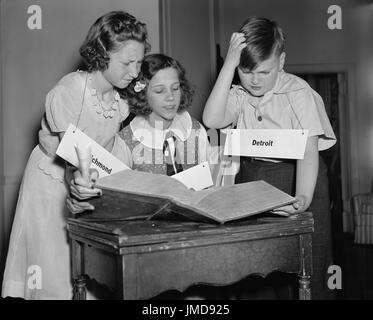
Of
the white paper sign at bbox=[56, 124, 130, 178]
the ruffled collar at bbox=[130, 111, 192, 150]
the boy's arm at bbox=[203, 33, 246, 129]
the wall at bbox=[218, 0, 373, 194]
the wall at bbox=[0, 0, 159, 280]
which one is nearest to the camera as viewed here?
the white paper sign at bbox=[56, 124, 130, 178]

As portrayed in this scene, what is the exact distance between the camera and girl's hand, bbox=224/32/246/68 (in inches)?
55.4

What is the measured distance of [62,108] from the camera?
1.53 metres

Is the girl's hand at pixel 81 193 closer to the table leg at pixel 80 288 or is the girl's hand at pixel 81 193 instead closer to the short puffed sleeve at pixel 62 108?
the table leg at pixel 80 288

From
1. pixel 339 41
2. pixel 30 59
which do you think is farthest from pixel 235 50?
pixel 339 41

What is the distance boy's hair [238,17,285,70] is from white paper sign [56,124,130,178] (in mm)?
482

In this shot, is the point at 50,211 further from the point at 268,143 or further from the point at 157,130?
the point at 268,143

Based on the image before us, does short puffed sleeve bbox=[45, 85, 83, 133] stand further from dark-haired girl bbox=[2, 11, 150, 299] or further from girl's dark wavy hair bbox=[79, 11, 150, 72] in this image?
girl's dark wavy hair bbox=[79, 11, 150, 72]

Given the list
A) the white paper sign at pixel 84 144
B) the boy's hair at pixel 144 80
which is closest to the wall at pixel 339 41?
the boy's hair at pixel 144 80

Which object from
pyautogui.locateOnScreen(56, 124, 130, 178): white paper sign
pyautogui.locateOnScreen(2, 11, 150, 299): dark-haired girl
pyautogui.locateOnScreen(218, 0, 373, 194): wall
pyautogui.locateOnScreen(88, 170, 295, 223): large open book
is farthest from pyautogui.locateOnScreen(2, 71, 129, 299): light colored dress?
pyautogui.locateOnScreen(218, 0, 373, 194): wall

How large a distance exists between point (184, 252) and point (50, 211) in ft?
2.89

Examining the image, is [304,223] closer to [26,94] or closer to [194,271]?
[194,271]

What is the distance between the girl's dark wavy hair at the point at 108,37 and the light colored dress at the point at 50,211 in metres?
0.07

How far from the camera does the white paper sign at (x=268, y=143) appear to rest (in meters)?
1.27
